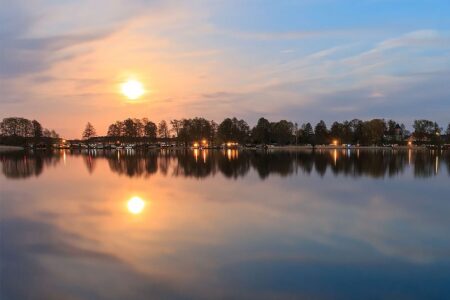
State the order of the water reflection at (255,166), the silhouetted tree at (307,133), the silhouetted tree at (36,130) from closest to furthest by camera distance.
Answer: the water reflection at (255,166)
the silhouetted tree at (307,133)
the silhouetted tree at (36,130)

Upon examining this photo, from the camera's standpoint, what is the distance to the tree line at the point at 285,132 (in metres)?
146

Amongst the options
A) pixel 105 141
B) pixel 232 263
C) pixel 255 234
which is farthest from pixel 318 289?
pixel 105 141

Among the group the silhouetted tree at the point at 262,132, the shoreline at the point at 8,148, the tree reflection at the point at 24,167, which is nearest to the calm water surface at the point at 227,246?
the tree reflection at the point at 24,167

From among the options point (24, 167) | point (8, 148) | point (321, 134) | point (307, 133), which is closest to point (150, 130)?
point (8, 148)

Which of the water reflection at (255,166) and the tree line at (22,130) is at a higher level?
the tree line at (22,130)

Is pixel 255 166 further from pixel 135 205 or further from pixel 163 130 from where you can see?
pixel 163 130

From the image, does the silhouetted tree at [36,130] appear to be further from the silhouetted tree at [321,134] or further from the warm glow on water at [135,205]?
the warm glow on water at [135,205]

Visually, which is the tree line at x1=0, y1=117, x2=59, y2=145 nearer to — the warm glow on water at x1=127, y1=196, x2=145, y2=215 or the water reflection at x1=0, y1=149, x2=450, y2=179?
the water reflection at x1=0, y1=149, x2=450, y2=179

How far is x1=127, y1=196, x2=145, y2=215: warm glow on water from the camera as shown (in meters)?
17.7

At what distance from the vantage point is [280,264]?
10.0 meters

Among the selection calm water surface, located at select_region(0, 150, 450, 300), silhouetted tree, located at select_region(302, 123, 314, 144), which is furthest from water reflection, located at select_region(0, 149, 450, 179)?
silhouetted tree, located at select_region(302, 123, 314, 144)

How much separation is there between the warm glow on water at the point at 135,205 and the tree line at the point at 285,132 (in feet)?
416

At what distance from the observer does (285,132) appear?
14750cm

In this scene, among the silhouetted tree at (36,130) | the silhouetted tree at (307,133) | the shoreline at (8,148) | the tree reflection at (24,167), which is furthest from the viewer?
the silhouetted tree at (36,130)
